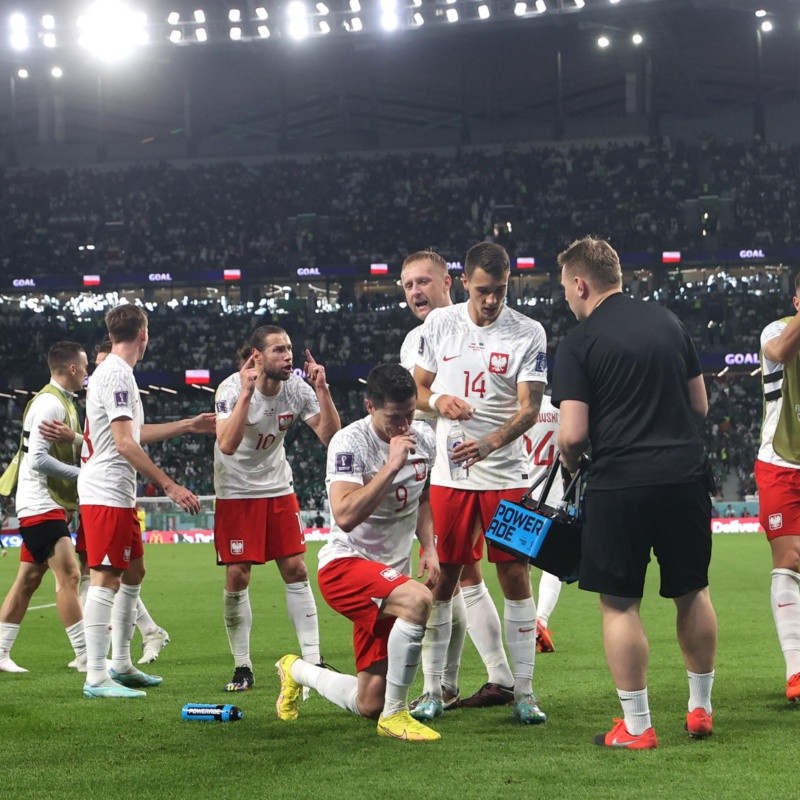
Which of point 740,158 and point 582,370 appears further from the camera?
point 740,158

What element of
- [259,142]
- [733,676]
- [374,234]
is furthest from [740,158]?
[733,676]

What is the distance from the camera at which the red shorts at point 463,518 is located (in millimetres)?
6340

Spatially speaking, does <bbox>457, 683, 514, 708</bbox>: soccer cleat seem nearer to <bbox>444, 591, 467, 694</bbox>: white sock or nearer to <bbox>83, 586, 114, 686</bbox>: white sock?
<bbox>444, 591, 467, 694</bbox>: white sock

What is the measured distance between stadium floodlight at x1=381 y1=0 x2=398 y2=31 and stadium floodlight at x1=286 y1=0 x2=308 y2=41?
10.2 feet

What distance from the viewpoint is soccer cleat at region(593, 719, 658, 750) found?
16.7ft

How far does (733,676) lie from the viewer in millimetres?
7309

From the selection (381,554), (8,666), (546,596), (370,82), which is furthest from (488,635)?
(370,82)

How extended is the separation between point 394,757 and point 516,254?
42368mm

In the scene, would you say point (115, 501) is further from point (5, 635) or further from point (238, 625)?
point (5, 635)

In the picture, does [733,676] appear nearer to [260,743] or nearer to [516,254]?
[260,743]

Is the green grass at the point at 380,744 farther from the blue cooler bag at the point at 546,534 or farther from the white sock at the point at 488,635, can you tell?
the blue cooler bag at the point at 546,534

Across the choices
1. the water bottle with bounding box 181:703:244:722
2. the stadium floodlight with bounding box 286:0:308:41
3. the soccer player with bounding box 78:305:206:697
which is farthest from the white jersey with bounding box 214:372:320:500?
the stadium floodlight with bounding box 286:0:308:41

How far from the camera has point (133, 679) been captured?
749cm

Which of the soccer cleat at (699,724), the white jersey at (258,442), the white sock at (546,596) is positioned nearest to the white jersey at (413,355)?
the white jersey at (258,442)
